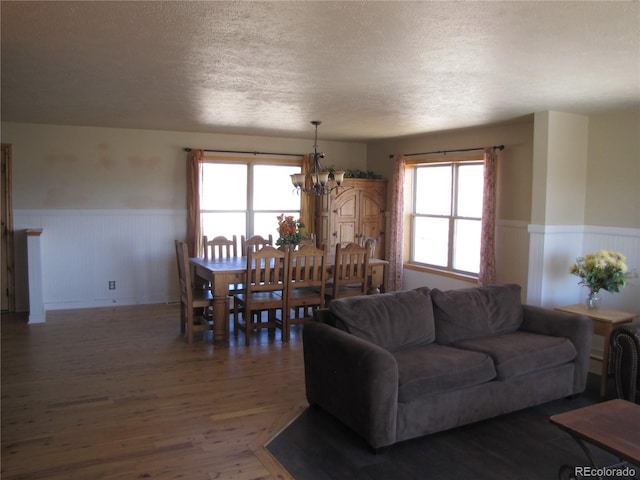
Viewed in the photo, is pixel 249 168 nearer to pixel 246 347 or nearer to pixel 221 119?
pixel 221 119

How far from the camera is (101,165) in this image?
7043mm

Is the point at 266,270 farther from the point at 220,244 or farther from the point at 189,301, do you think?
the point at 220,244

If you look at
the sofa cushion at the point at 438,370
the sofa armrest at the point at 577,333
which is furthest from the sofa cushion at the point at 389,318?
the sofa armrest at the point at 577,333

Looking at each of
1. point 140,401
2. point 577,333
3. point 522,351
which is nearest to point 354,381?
point 522,351

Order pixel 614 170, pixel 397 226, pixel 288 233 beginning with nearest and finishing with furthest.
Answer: pixel 614 170
pixel 288 233
pixel 397 226

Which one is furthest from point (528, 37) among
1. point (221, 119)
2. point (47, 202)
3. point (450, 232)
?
point (47, 202)

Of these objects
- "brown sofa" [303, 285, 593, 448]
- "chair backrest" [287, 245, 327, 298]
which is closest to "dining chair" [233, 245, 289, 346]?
"chair backrest" [287, 245, 327, 298]

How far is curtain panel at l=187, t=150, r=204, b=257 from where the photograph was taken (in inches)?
290

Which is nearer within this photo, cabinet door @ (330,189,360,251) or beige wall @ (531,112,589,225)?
beige wall @ (531,112,589,225)

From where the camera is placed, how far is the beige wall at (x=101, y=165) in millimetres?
6695

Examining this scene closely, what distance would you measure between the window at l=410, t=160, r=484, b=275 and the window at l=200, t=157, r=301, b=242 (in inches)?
74.8

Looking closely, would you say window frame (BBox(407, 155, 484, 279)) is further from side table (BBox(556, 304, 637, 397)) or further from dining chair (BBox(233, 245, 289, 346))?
dining chair (BBox(233, 245, 289, 346))

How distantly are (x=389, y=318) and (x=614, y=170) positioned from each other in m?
3.03

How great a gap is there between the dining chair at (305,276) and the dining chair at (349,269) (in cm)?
18
